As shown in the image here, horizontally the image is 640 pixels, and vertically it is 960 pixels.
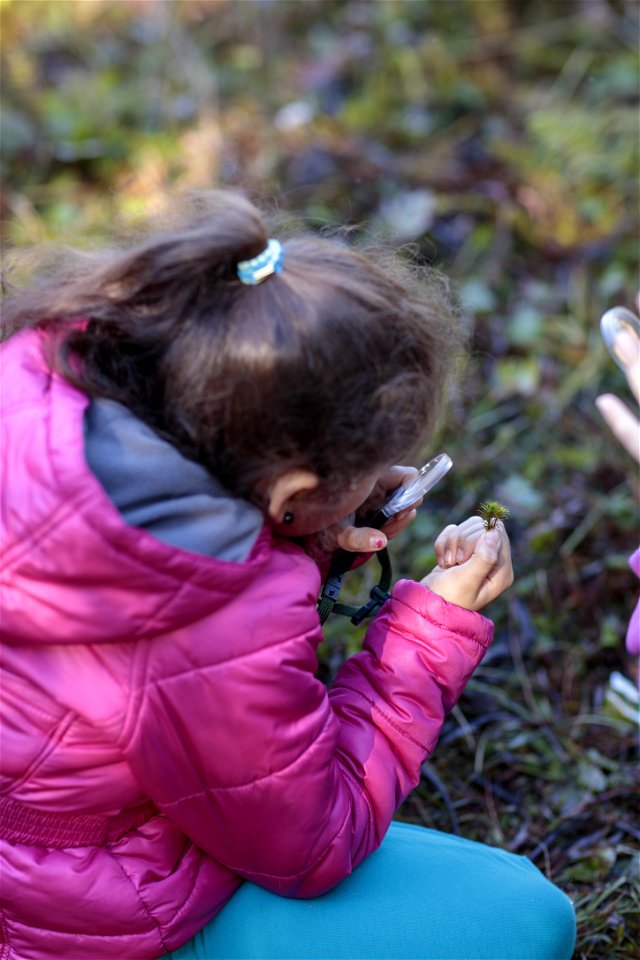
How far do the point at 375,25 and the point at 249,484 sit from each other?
401cm

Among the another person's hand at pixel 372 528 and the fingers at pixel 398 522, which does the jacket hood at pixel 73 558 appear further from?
the fingers at pixel 398 522

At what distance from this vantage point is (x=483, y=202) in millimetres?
4000

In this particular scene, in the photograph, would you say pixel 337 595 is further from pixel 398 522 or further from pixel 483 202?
pixel 483 202

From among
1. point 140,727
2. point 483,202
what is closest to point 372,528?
point 140,727

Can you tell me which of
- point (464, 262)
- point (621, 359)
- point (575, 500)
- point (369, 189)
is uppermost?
point (621, 359)

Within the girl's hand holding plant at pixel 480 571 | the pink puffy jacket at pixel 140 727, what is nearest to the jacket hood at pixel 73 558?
the pink puffy jacket at pixel 140 727

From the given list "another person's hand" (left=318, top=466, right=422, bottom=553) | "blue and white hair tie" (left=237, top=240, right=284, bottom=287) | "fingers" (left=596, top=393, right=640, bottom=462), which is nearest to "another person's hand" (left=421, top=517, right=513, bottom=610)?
"another person's hand" (left=318, top=466, right=422, bottom=553)

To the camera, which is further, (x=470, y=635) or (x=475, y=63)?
(x=475, y=63)

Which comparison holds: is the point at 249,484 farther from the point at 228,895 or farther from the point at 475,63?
the point at 475,63

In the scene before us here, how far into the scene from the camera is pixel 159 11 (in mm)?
4855

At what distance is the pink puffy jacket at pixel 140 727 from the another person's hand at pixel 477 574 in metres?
0.28

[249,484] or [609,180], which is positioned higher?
[249,484]

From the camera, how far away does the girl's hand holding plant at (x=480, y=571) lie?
1.67 metres

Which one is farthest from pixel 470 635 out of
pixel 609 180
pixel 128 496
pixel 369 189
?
pixel 609 180
